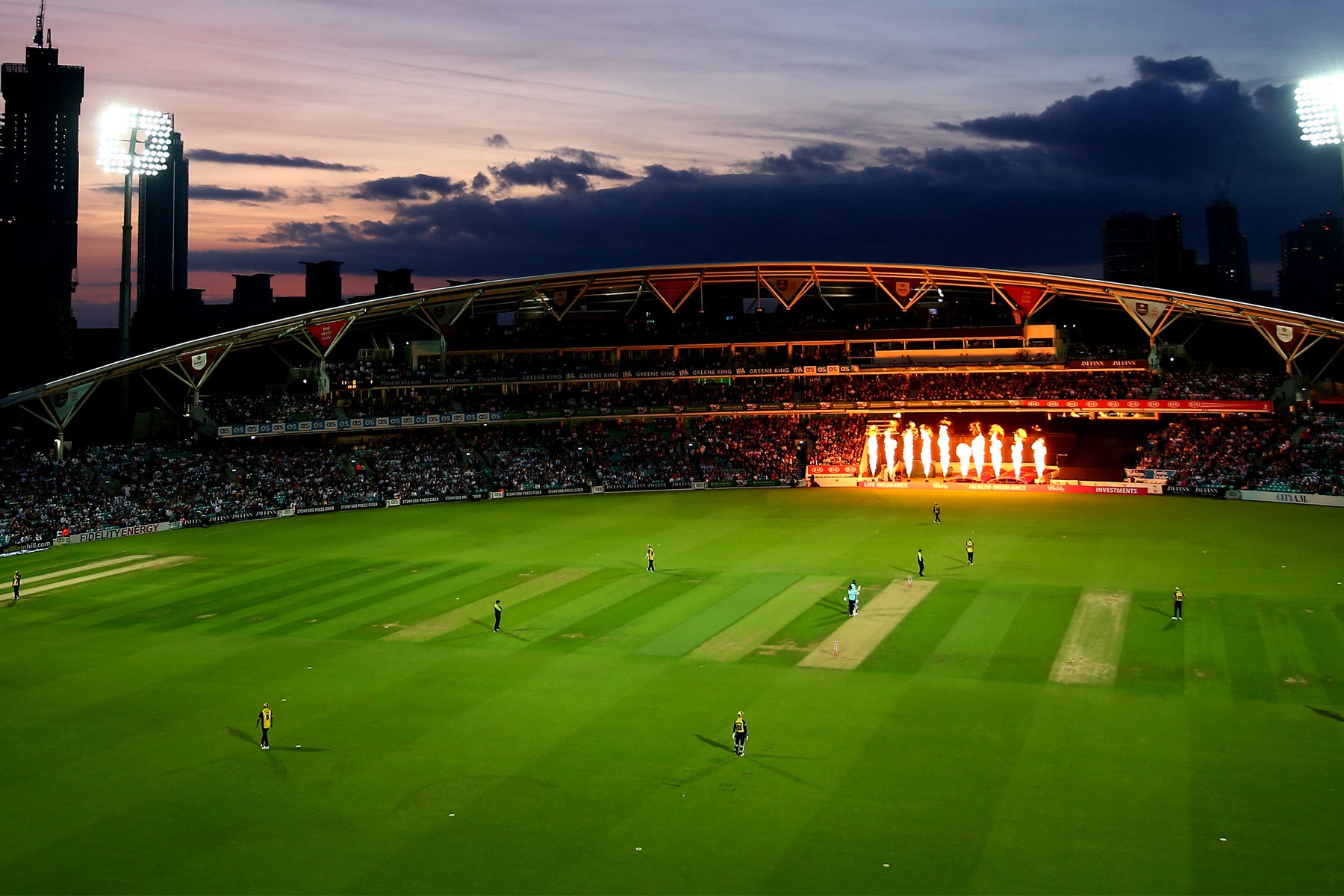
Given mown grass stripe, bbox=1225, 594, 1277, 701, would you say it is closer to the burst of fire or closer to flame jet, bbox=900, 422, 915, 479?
the burst of fire

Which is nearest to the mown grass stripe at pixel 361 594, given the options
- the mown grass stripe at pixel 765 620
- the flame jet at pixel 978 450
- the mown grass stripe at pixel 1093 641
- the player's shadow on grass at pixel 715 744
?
the mown grass stripe at pixel 765 620

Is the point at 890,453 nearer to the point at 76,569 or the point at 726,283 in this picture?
the point at 726,283

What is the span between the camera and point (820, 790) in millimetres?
18875

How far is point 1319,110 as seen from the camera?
4538 centimetres

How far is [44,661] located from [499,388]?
171 ft

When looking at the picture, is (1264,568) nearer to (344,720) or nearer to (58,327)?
(344,720)

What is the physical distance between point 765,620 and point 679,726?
384 inches

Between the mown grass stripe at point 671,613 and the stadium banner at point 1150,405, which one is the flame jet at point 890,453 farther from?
the mown grass stripe at point 671,613

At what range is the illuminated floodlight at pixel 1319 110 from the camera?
145 ft

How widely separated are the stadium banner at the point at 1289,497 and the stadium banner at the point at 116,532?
195ft

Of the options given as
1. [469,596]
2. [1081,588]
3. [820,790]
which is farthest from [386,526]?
[820,790]

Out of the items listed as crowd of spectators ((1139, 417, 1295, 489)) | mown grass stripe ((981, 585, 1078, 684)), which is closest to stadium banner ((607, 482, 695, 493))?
crowd of spectators ((1139, 417, 1295, 489))

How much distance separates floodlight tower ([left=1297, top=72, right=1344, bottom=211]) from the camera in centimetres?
4412

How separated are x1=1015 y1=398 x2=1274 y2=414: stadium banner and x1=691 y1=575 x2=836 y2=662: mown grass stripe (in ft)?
120
